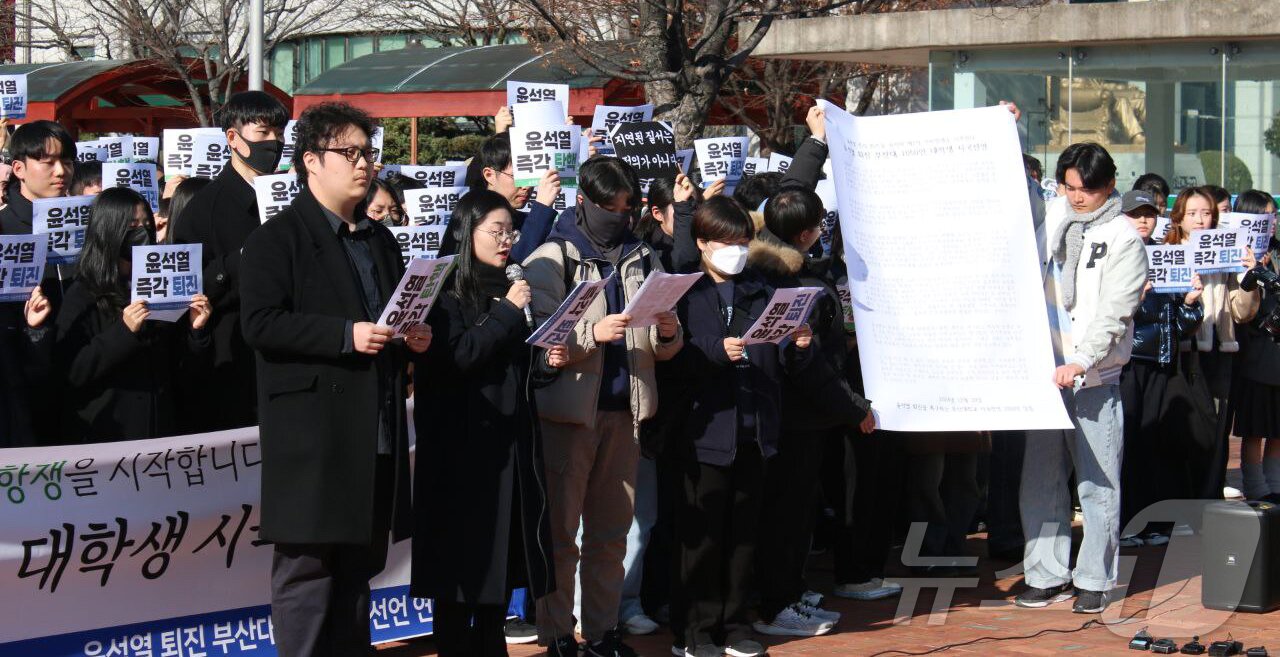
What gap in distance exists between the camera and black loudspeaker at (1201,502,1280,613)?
7734 millimetres

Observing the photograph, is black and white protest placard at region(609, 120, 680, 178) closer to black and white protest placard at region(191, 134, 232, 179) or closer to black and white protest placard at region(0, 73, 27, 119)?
black and white protest placard at region(191, 134, 232, 179)

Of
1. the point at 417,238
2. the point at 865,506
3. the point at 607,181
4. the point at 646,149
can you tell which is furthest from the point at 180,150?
the point at 865,506

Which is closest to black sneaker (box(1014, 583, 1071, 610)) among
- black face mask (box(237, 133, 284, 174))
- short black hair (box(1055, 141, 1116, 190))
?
short black hair (box(1055, 141, 1116, 190))

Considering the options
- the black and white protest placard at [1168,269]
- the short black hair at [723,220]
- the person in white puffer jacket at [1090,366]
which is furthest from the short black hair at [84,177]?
the black and white protest placard at [1168,269]

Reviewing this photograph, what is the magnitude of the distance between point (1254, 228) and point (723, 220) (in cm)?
476

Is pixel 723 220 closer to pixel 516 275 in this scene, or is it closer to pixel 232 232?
pixel 516 275

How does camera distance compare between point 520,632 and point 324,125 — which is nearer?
point 324,125

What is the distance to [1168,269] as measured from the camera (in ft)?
31.6

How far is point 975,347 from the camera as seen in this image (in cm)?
736

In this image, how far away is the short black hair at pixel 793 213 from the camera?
7391 mm

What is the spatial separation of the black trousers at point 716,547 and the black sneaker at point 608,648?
370 millimetres

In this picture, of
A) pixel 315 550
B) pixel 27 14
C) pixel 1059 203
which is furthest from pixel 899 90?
pixel 315 550

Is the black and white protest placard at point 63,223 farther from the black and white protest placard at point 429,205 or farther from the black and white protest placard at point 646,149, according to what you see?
the black and white protest placard at point 646,149

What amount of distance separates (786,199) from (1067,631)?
2.40 meters
